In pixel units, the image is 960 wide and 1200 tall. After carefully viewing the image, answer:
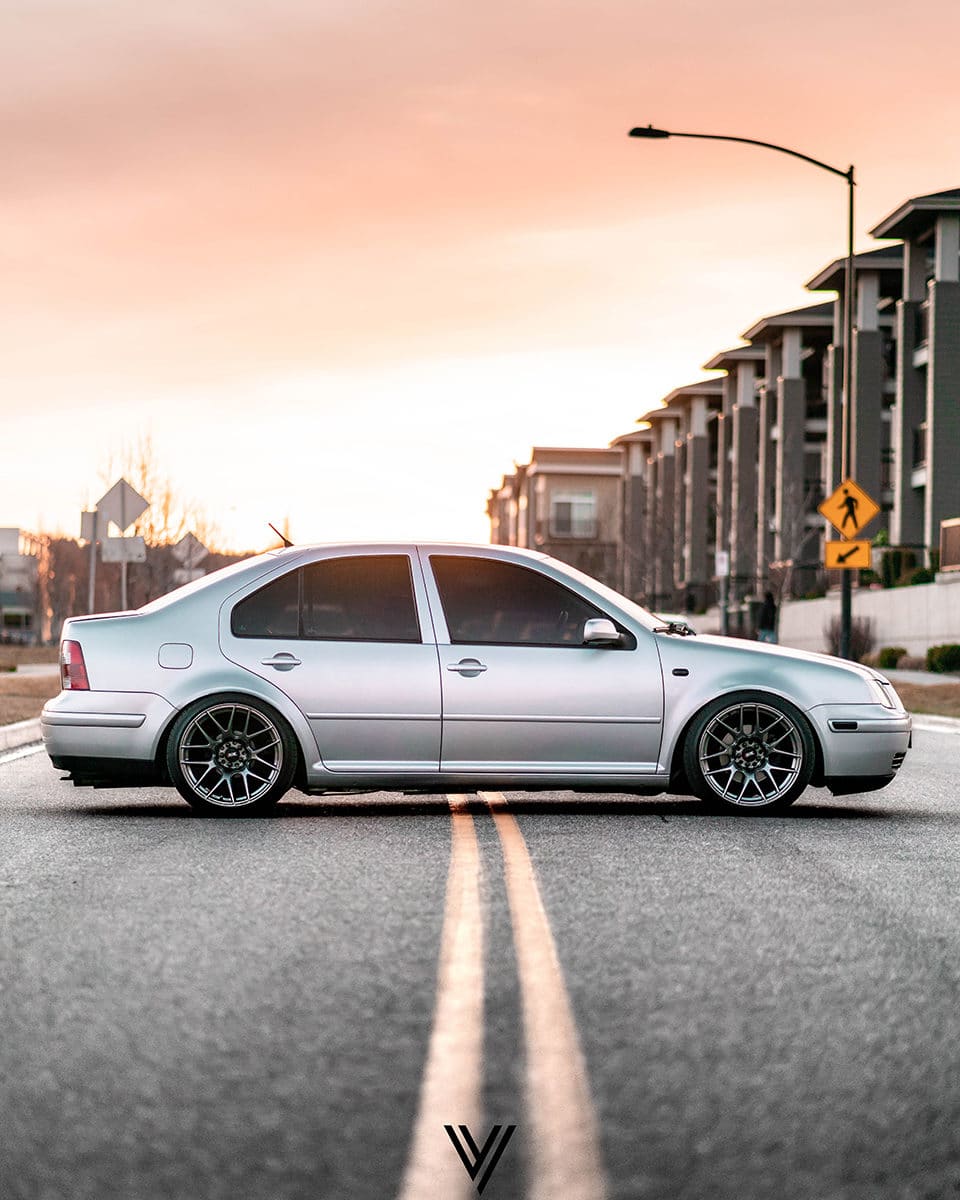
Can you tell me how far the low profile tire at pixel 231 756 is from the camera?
986 centimetres

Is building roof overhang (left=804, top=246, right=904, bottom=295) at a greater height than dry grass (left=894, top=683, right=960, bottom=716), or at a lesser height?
greater

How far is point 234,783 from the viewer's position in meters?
9.90

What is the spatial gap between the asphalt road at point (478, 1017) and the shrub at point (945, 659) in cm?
2689

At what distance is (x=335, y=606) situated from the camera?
10320 millimetres

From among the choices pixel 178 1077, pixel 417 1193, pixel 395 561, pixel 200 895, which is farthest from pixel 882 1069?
pixel 395 561

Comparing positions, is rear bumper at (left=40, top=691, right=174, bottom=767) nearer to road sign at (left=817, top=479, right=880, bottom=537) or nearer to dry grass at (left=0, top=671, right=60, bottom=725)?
dry grass at (left=0, top=671, right=60, bottom=725)

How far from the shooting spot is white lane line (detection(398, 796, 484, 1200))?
11.3 feet

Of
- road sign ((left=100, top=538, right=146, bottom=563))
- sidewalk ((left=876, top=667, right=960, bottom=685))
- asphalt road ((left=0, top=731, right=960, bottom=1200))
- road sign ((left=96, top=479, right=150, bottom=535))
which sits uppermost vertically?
road sign ((left=96, top=479, right=150, bottom=535))

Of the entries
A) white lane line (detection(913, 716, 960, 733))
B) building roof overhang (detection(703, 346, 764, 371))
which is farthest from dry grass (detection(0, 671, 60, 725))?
building roof overhang (detection(703, 346, 764, 371))

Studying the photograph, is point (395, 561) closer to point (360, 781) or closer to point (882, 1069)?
point (360, 781)

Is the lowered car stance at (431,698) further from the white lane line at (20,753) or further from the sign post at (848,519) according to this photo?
the sign post at (848,519)

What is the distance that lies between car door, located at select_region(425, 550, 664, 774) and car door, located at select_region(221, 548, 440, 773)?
13 centimetres

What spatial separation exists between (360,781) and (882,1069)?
5.91 meters

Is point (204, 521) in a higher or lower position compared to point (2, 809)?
higher
